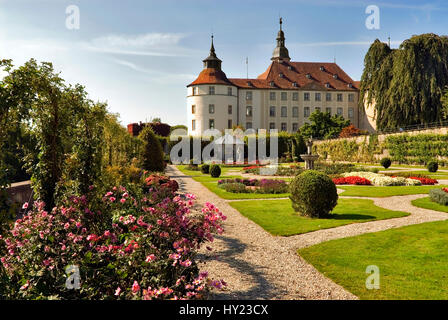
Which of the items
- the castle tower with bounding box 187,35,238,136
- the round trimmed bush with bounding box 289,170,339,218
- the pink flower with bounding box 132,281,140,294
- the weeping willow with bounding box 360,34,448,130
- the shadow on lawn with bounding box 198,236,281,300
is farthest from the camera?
the castle tower with bounding box 187,35,238,136

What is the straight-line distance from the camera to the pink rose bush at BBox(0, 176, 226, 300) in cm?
414

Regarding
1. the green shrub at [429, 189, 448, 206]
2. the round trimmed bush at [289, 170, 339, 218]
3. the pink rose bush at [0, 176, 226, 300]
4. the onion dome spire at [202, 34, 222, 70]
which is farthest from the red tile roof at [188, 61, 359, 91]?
the pink rose bush at [0, 176, 226, 300]

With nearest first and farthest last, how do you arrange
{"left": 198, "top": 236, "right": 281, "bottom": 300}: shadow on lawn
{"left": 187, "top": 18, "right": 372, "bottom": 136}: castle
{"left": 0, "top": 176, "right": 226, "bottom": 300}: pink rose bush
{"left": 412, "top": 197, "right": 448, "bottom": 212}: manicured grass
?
{"left": 0, "top": 176, "right": 226, "bottom": 300}: pink rose bush → {"left": 198, "top": 236, "right": 281, "bottom": 300}: shadow on lawn → {"left": 412, "top": 197, "right": 448, "bottom": 212}: manicured grass → {"left": 187, "top": 18, "right": 372, "bottom": 136}: castle

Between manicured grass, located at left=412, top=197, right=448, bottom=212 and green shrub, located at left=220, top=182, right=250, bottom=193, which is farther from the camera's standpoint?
green shrub, located at left=220, top=182, right=250, bottom=193

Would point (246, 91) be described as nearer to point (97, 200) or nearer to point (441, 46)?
point (441, 46)

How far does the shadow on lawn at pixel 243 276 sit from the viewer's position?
16.5ft

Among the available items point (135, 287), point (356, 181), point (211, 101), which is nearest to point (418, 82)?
point (356, 181)

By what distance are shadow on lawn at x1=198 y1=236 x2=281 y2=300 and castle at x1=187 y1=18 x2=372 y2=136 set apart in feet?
164

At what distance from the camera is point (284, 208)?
12117 mm

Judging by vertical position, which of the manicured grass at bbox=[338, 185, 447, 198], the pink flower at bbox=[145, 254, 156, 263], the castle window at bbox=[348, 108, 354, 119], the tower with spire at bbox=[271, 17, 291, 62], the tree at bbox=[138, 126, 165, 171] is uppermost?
the tower with spire at bbox=[271, 17, 291, 62]

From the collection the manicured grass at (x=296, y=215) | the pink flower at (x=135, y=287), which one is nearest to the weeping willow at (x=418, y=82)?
the manicured grass at (x=296, y=215)

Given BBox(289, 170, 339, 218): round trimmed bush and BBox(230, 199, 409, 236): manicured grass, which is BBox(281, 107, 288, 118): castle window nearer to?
BBox(230, 199, 409, 236): manicured grass

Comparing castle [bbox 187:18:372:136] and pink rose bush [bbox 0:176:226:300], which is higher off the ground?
castle [bbox 187:18:372:136]
